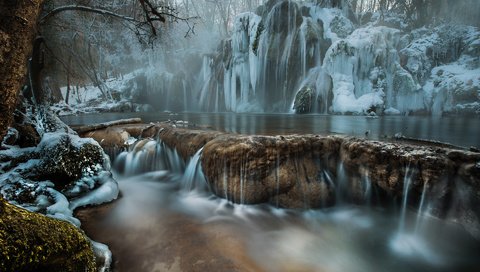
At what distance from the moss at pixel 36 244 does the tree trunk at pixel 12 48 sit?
50 cm

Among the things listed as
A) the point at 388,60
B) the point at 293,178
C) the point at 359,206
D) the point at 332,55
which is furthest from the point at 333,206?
the point at 388,60

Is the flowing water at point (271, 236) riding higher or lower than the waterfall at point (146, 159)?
lower

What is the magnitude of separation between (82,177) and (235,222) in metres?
2.93

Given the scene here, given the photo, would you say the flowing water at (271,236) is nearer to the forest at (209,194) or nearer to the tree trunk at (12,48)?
the forest at (209,194)

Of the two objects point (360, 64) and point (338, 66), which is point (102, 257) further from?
point (360, 64)

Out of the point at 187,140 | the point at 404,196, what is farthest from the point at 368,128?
the point at 187,140

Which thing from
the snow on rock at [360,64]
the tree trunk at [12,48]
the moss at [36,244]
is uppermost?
the snow on rock at [360,64]

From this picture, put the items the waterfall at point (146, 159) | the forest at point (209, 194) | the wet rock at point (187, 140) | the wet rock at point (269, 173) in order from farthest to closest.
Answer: the waterfall at point (146, 159) → the wet rock at point (187, 140) → the wet rock at point (269, 173) → the forest at point (209, 194)

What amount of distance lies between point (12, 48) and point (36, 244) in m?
1.12

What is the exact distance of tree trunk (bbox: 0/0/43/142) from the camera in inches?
51.9

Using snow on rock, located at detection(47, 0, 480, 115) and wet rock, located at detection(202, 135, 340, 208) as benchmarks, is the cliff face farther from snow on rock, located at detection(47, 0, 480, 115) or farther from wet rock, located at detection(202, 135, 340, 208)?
wet rock, located at detection(202, 135, 340, 208)

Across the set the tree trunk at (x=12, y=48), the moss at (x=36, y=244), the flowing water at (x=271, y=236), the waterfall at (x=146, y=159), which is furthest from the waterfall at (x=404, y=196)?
the waterfall at (x=146, y=159)

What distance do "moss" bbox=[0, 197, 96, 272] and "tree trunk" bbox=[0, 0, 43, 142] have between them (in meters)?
0.50

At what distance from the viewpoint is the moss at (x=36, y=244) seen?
1.34m
